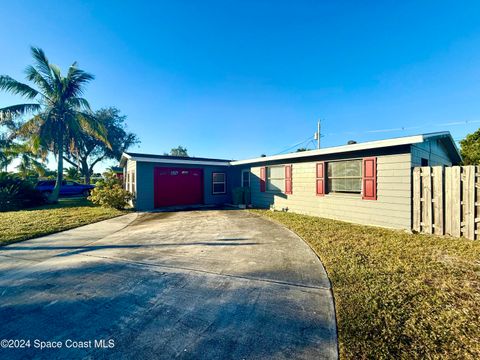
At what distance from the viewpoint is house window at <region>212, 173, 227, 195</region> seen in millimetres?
12812

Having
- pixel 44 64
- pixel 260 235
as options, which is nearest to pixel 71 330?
pixel 260 235

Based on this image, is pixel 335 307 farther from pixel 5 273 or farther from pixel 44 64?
pixel 44 64

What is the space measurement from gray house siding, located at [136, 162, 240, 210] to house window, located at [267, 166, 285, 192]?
285 cm

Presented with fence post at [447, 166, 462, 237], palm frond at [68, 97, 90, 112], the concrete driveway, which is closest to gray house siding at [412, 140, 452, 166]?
fence post at [447, 166, 462, 237]

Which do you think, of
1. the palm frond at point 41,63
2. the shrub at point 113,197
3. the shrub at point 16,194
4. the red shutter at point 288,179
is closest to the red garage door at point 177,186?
the shrub at point 113,197

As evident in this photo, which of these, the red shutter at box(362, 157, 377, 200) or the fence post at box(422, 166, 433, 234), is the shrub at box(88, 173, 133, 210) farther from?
the fence post at box(422, 166, 433, 234)

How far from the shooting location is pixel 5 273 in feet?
12.0

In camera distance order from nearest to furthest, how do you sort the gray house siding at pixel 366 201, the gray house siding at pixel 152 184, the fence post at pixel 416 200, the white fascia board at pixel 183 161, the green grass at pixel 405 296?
the green grass at pixel 405 296 < the fence post at pixel 416 200 < the gray house siding at pixel 366 201 < the white fascia board at pixel 183 161 < the gray house siding at pixel 152 184

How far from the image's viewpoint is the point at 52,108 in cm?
1240

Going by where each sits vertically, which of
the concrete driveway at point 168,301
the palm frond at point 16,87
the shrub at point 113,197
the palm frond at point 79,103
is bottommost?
the concrete driveway at point 168,301

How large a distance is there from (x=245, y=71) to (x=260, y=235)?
11312 millimetres

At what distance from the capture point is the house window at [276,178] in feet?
33.0

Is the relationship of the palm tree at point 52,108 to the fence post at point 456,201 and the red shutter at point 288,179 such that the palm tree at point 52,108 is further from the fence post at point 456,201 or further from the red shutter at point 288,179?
the fence post at point 456,201

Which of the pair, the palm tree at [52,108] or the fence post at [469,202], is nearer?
the fence post at [469,202]
